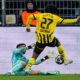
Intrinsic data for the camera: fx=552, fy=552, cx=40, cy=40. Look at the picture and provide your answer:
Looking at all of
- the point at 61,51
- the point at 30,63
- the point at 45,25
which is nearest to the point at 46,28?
the point at 45,25

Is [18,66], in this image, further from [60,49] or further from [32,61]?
[60,49]

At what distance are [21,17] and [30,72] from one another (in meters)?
2.46

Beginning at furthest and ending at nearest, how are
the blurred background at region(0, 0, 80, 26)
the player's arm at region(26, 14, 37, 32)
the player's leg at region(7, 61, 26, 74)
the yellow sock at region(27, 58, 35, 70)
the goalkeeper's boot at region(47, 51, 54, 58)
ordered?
the blurred background at region(0, 0, 80, 26)
the goalkeeper's boot at region(47, 51, 54, 58)
the player's arm at region(26, 14, 37, 32)
the yellow sock at region(27, 58, 35, 70)
the player's leg at region(7, 61, 26, 74)

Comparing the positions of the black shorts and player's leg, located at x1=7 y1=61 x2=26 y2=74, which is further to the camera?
the black shorts

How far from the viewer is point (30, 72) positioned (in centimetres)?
1447

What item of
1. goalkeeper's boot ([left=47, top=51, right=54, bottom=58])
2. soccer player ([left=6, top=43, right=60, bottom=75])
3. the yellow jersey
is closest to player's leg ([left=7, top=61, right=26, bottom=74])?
soccer player ([left=6, top=43, right=60, bottom=75])

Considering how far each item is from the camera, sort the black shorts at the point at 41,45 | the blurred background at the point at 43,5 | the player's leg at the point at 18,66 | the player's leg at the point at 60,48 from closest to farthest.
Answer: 1. the player's leg at the point at 18,66
2. the black shorts at the point at 41,45
3. the player's leg at the point at 60,48
4. the blurred background at the point at 43,5

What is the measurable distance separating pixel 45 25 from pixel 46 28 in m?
0.09

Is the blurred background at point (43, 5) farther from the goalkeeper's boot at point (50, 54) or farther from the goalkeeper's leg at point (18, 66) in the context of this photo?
the goalkeeper's leg at point (18, 66)

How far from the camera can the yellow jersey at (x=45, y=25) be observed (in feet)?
47.8

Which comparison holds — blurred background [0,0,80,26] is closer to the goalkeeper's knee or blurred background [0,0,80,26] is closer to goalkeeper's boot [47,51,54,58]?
goalkeeper's boot [47,51,54,58]

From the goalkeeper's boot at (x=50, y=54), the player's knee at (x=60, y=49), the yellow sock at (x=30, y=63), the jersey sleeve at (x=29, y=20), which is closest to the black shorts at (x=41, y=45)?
the player's knee at (x=60, y=49)

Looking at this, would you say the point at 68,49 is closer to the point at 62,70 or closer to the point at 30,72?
the point at 62,70

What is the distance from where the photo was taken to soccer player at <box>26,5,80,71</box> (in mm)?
14570
